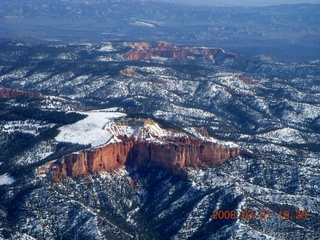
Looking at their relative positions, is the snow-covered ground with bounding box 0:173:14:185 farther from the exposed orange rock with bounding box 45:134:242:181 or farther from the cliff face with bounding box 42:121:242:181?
the cliff face with bounding box 42:121:242:181

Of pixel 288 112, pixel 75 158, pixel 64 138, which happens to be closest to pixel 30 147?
pixel 64 138

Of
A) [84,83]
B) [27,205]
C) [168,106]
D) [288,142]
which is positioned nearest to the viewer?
[27,205]

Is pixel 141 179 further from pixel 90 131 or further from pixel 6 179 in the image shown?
pixel 6 179

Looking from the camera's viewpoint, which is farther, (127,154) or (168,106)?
(168,106)

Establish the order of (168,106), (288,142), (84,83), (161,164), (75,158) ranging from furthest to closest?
(84,83), (168,106), (288,142), (161,164), (75,158)

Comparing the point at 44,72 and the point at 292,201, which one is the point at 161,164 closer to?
the point at 292,201
